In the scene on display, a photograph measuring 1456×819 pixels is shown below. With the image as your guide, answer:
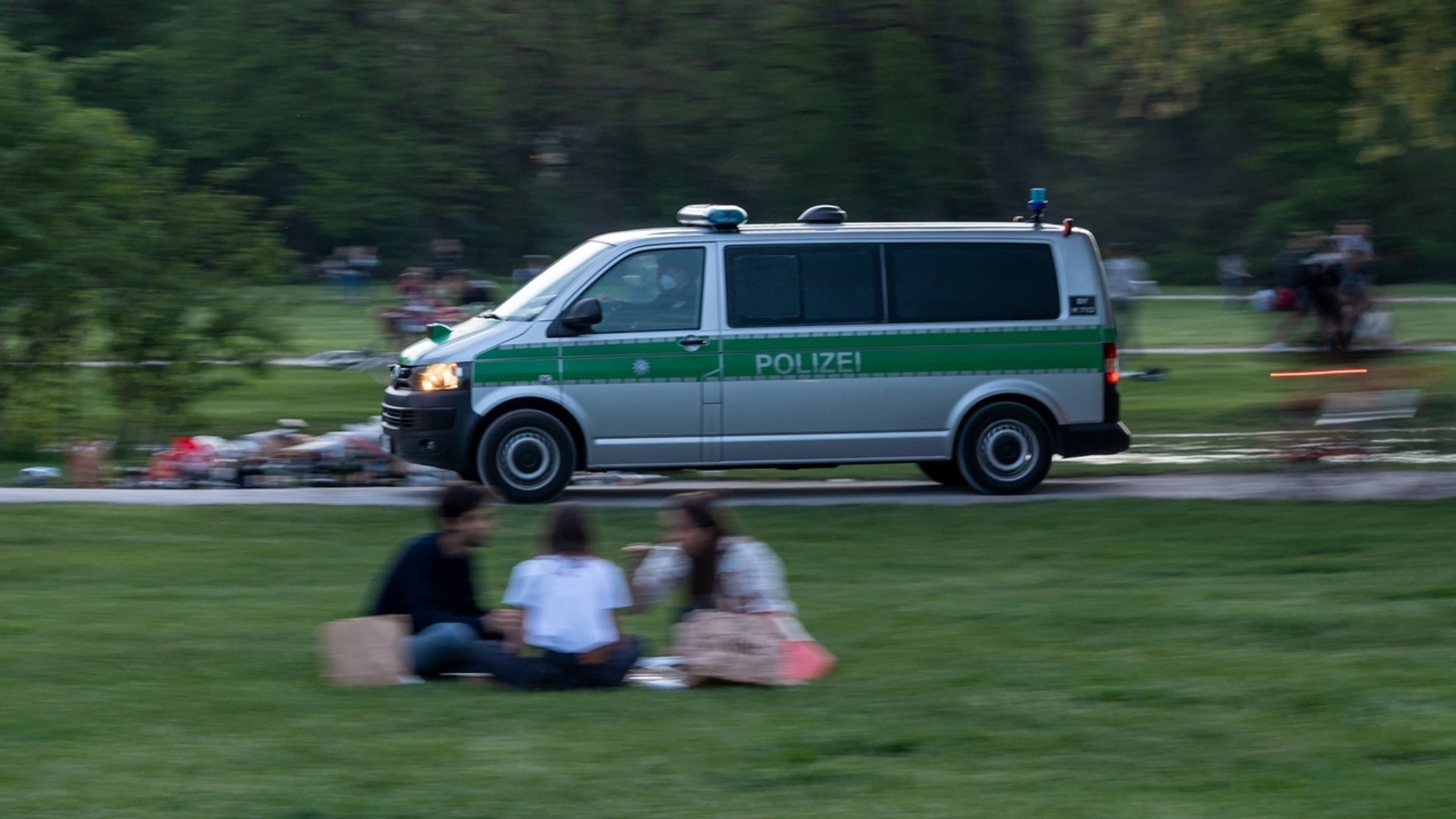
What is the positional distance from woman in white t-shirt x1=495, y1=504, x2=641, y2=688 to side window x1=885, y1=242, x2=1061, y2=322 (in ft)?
22.1

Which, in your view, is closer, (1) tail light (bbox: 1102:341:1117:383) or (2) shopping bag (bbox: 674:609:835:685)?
(2) shopping bag (bbox: 674:609:835:685)

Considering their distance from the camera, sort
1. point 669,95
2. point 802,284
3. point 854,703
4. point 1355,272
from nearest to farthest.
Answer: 1. point 854,703
2. point 802,284
3. point 669,95
4. point 1355,272

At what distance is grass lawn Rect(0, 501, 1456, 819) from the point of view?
5949 millimetres

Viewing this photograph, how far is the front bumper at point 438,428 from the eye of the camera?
13383mm

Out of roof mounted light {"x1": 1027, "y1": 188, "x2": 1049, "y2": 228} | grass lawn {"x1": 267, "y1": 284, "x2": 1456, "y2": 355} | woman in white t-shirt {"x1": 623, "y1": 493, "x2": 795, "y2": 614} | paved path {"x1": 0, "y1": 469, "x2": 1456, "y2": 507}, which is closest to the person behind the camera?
woman in white t-shirt {"x1": 623, "y1": 493, "x2": 795, "y2": 614}

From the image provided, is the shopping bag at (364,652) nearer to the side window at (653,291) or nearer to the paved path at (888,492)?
the paved path at (888,492)

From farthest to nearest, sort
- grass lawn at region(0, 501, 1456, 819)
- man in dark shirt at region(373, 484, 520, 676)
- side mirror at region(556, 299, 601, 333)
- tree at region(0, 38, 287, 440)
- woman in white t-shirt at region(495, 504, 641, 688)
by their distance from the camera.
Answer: tree at region(0, 38, 287, 440)
side mirror at region(556, 299, 601, 333)
man in dark shirt at region(373, 484, 520, 676)
woman in white t-shirt at region(495, 504, 641, 688)
grass lawn at region(0, 501, 1456, 819)

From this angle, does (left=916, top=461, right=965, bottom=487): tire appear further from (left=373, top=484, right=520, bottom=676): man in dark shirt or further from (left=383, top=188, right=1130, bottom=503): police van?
(left=373, top=484, right=520, bottom=676): man in dark shirt

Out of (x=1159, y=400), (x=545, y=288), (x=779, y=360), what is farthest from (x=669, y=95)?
(x=779, y=360)

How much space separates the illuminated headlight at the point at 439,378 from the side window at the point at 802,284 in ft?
6.79

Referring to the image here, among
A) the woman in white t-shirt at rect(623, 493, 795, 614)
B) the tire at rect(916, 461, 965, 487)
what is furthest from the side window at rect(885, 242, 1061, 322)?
the woman in white t-shirt at rect(623, 493, 795, 614)

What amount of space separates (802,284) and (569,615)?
21.6 feet

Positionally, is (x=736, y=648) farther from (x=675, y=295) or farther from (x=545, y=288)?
(x=545, y=288)

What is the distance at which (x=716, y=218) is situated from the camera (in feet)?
44.8
